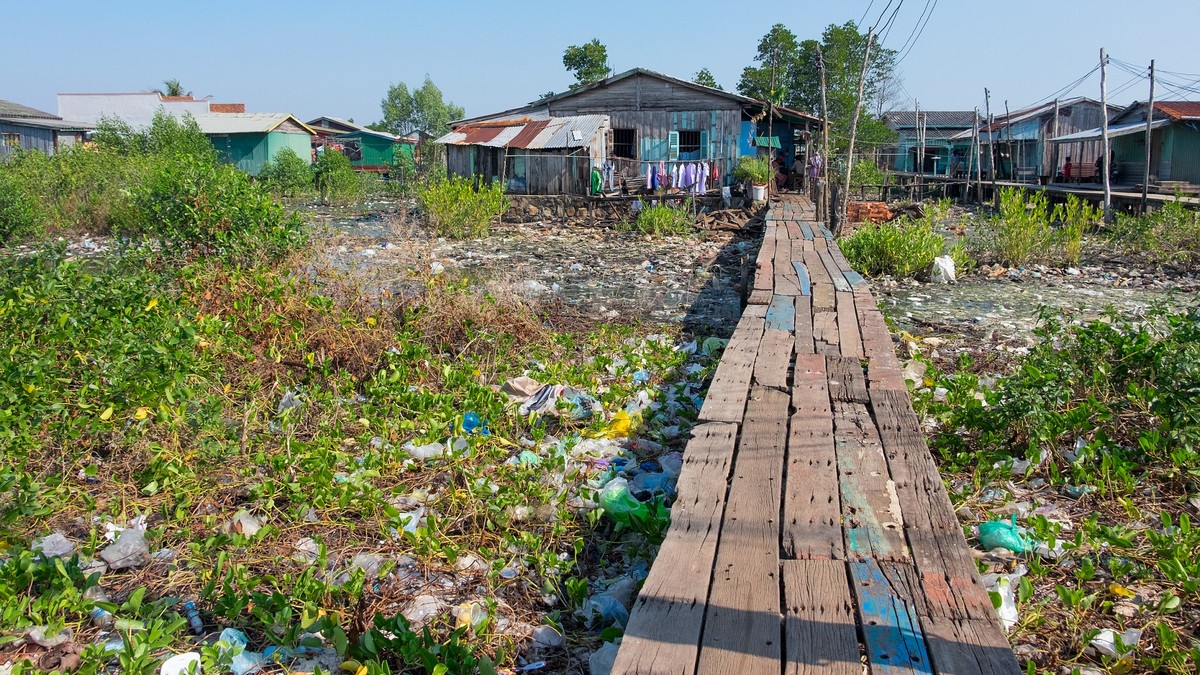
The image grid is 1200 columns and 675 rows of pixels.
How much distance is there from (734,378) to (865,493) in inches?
54.8

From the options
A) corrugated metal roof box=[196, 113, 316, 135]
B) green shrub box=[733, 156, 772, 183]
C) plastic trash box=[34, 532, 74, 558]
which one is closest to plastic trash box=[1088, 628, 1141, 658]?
plastic trash box=[34, 532, 74, 558]

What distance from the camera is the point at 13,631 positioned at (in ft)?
7.62

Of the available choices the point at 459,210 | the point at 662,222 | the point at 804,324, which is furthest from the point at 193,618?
Answer: the point at 662,222

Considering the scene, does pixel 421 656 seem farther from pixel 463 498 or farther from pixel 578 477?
pixel 578 477

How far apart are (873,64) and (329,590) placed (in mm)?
40363

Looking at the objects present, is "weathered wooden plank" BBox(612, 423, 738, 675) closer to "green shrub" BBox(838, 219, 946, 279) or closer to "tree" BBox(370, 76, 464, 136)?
"green shrub" BBox(838, 219, 946, 279)

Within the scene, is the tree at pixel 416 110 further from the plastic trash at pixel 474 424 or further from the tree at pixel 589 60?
the plastic trash at pixel 474 424

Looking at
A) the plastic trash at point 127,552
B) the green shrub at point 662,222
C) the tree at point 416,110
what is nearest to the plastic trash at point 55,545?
the plastic trash at point 127,552

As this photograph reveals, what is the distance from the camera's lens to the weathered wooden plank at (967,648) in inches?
70.1

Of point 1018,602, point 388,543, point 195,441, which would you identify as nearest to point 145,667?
point 388,543

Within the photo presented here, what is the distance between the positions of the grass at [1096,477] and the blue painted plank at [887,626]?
576mm

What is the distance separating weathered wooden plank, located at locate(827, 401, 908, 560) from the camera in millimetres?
2357

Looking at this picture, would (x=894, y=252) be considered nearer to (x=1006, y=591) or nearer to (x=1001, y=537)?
(x=1001, y=537)

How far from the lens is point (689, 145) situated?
56.5 ft
